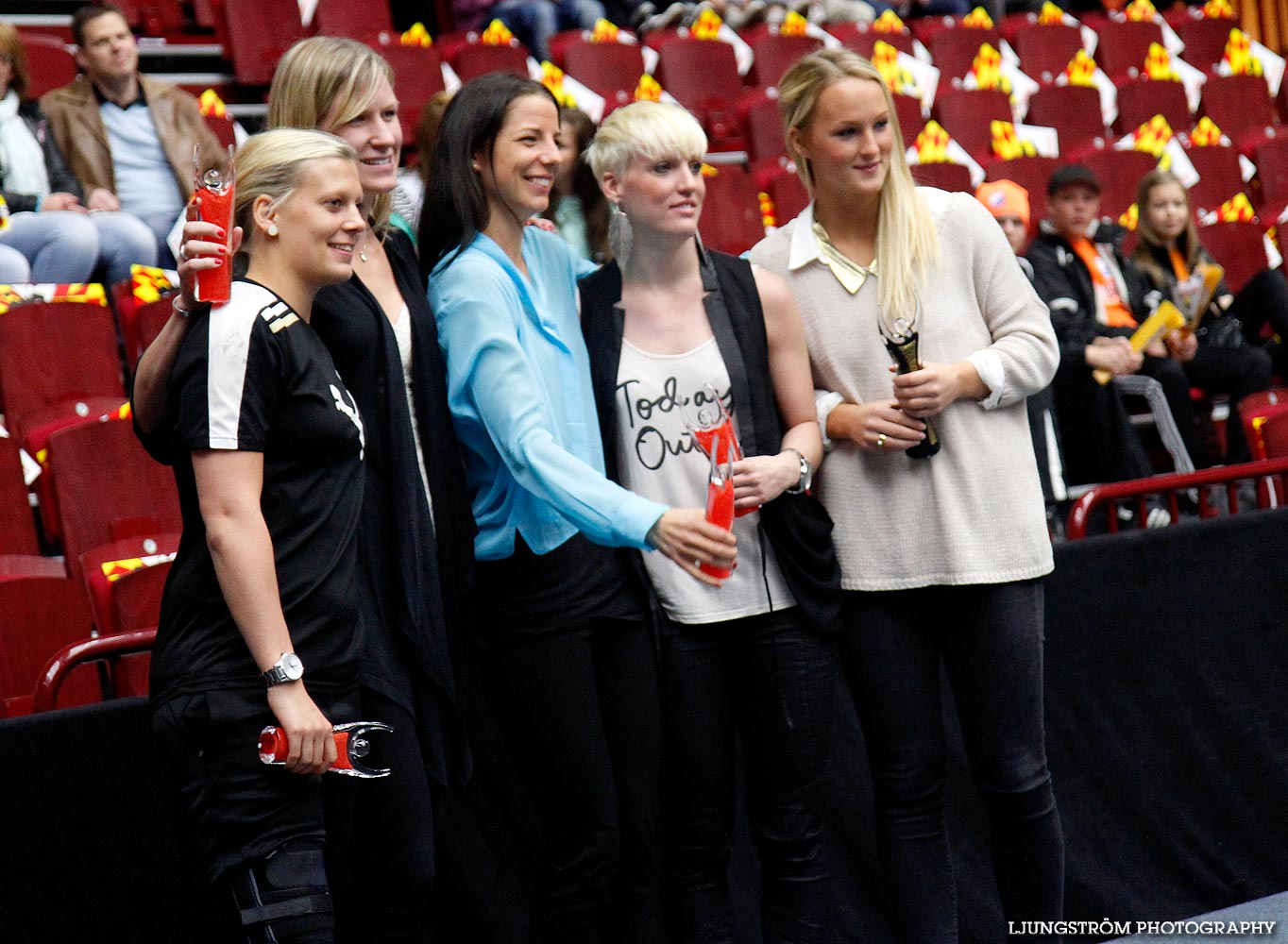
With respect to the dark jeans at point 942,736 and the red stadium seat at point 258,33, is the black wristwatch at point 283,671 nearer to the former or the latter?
the dark jeans at point 942,736

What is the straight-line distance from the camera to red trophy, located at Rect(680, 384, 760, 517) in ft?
6.33

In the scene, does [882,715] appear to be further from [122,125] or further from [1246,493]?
[122,125]

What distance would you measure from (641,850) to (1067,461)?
10.4 feet

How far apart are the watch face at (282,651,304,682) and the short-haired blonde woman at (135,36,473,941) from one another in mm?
170

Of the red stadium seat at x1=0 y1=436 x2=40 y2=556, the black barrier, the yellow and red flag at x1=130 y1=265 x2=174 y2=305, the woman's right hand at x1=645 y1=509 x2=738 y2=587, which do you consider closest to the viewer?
the woman's right hand at x1=645 y1=509 x2=738 y2=587

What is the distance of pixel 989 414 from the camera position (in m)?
2.20

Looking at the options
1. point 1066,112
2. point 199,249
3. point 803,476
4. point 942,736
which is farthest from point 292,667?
point 1066,112

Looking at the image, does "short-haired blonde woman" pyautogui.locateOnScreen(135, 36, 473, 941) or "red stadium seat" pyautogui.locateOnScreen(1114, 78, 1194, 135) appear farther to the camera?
"red stadium seat" pyautogui.locateOnScreen(1114, 78, 1194, 135)

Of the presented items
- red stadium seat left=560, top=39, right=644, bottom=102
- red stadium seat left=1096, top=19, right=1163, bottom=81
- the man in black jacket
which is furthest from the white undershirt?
red stadium seat left=1096, top=19, right=1163, bottom=81

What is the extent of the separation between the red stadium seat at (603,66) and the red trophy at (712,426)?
4525 millimetres

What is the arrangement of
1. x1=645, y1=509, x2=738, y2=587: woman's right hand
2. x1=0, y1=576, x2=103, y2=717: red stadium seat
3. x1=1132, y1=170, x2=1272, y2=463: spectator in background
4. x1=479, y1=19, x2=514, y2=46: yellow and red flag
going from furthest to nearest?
x1=479, y1=19, x2=514, y2=46: yellow and red flag → x1=1132, y1=170, x2=1272, y2=463: spectator in background → x1=0, y1=576, x2=103, y2=717: red stadium seat → x1=645, y1=509, x2=738, y2=587: woman's right hand

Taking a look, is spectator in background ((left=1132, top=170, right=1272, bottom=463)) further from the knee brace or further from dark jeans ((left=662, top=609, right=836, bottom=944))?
the knee brace

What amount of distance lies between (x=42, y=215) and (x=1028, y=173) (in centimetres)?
421

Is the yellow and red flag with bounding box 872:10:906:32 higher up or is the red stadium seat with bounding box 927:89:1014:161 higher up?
the yellow and red flag with bounding box 872:10:906:32
